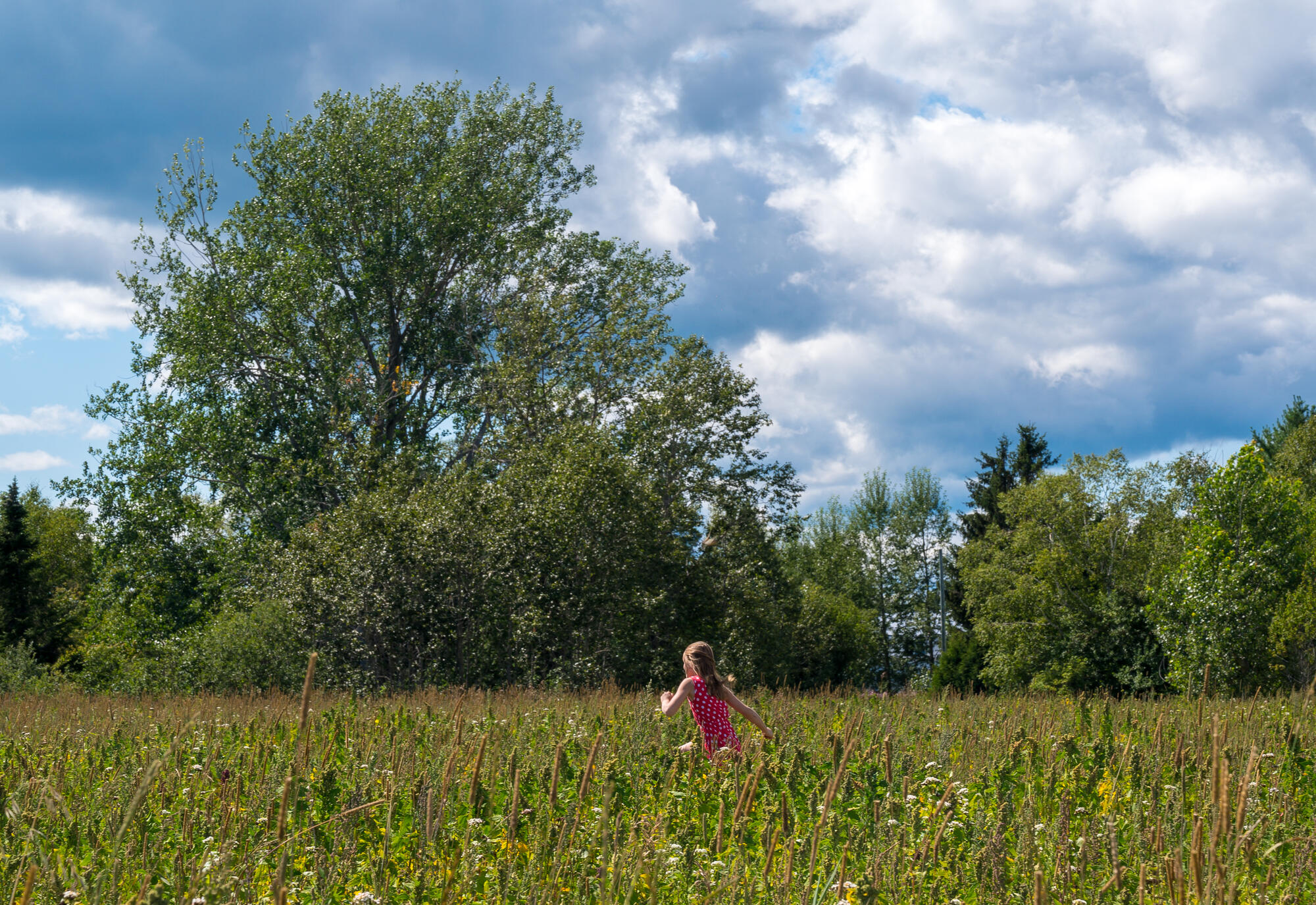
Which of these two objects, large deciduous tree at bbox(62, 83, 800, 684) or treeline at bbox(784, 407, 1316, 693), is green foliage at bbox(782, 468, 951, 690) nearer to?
treeline at bbox(784, 407, 1316, 693)

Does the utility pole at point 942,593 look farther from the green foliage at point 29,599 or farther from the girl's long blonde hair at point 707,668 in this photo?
the girl's long blonde hair at point 707,668

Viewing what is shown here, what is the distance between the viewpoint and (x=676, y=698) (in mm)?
6812

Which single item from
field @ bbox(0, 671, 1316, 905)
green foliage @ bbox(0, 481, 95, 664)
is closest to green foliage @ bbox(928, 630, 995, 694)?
green foliage @ bbox(0, 481, 95, 664)

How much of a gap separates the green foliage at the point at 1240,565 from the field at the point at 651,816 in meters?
20.6

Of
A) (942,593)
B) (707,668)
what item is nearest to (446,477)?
(707,668)

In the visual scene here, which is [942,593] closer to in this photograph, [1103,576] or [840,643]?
[840,643]

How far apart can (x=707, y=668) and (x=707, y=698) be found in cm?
21

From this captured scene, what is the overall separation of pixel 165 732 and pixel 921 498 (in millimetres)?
62425

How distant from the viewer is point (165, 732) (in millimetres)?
6875

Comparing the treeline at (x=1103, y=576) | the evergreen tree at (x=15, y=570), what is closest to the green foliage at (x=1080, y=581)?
the treeline at (x=1103, y=576)

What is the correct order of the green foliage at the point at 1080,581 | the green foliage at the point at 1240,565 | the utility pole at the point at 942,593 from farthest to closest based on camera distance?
the utility pole at the point at 942,593 → the green foliage at the point at 1080,581 → the green foliage at the point at 1240,565

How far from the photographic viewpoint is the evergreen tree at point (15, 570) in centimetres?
4097

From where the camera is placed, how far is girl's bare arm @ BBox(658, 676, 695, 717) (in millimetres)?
6677

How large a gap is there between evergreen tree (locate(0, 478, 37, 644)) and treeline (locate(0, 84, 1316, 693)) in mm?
15798
